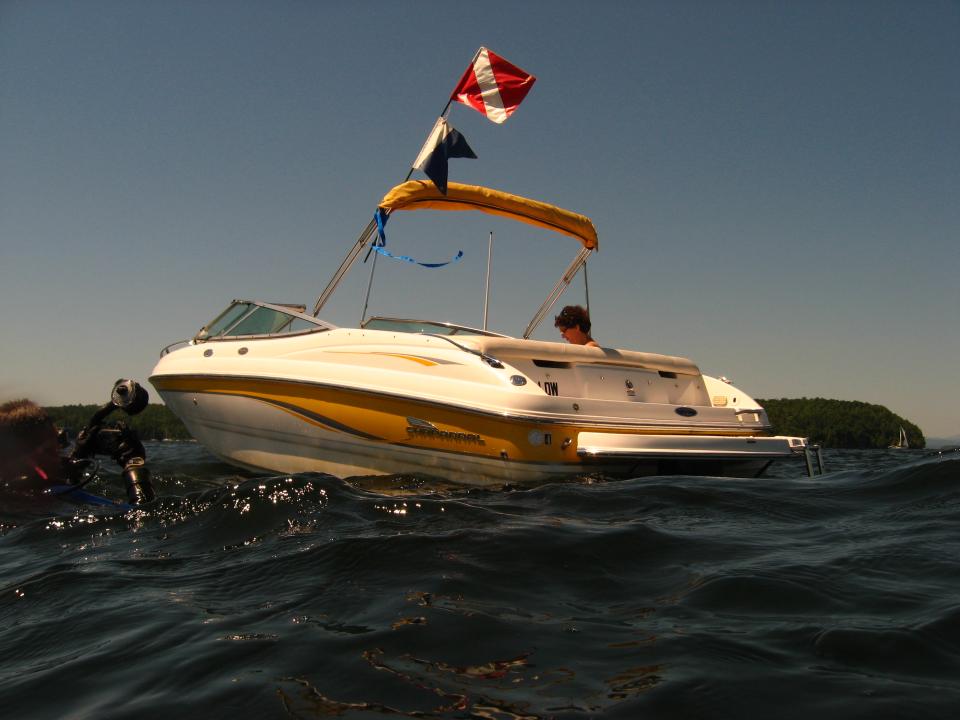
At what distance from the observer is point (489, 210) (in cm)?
896

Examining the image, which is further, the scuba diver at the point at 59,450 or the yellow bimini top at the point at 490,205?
the yellow bimini top at the point at 490,205

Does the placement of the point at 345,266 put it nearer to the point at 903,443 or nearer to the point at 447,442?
the point at 447,442

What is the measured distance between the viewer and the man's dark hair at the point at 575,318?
8.26m

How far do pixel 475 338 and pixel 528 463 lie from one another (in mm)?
1312

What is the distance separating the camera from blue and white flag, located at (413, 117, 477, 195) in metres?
8.28

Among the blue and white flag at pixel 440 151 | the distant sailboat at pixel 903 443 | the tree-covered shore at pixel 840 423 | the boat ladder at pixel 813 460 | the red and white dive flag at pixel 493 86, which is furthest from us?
the tree-covered shore at pixel 840 423

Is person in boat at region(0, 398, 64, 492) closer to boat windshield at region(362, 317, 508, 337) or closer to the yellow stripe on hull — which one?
the yellow stripe on hull

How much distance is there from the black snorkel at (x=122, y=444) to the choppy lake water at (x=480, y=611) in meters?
0.29

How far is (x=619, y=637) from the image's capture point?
244 cm

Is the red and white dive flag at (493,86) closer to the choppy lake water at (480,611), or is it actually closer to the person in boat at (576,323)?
the person in boat at (576,323)

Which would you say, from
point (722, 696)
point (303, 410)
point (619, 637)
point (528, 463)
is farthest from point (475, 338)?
point (722, 696)

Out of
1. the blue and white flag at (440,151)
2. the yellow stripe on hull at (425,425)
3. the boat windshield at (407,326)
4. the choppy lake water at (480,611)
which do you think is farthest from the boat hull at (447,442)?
the blue and white flag at (440,151)

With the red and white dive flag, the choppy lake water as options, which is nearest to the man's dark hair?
the red and white dive flag

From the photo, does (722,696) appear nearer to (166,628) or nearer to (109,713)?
(109,713)
